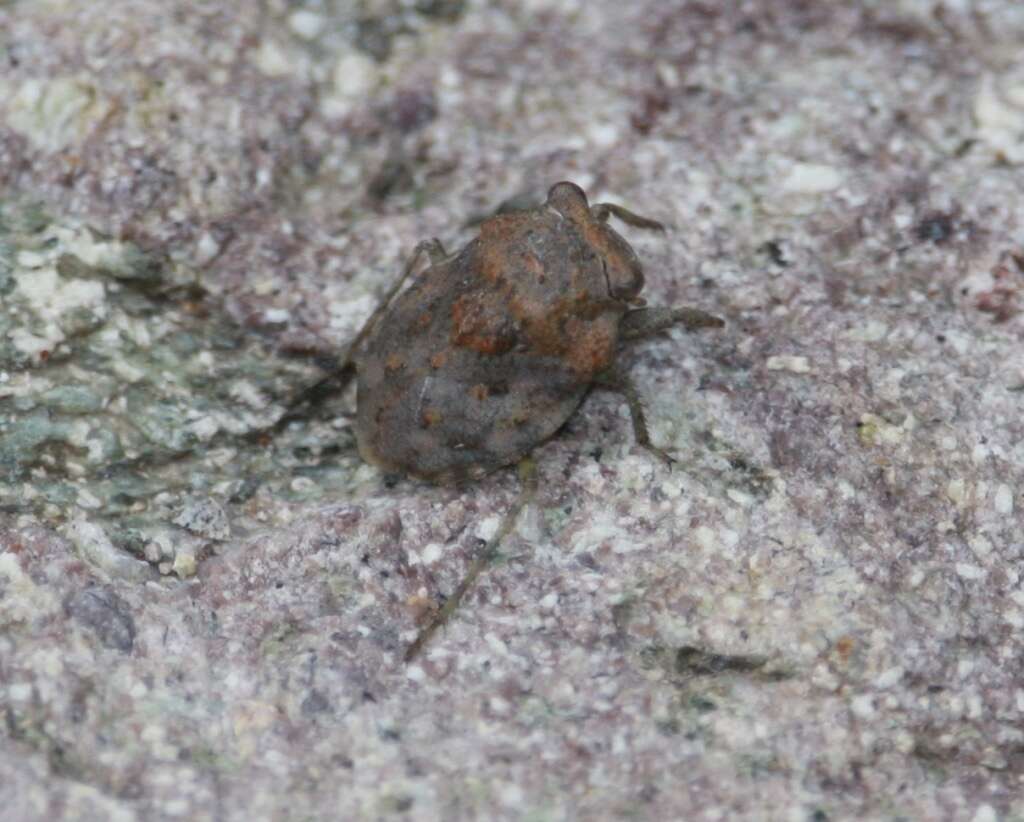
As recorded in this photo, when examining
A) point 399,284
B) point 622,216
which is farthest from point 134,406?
→ point 622,216

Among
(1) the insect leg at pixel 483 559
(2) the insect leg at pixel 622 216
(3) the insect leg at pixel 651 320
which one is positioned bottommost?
(1) the insect leg at pixel 483 559

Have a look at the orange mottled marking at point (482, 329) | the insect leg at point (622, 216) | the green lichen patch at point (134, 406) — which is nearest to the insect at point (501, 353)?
the orange mottled marking at point (482, 329)

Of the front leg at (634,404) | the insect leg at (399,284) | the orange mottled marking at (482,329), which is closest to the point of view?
the orange mottled marking at (482,329)

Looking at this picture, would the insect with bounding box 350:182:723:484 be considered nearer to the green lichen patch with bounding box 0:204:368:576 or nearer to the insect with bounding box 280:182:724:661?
the insect with bounding box 280:182:724:661

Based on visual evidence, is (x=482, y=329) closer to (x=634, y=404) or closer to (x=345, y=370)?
(x=634, y=404)

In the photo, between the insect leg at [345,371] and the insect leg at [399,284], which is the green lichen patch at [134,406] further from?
the insect leg at [399,284]

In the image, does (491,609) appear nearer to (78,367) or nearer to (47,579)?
(47,579)

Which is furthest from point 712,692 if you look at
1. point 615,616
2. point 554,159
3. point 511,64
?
point 511,64
